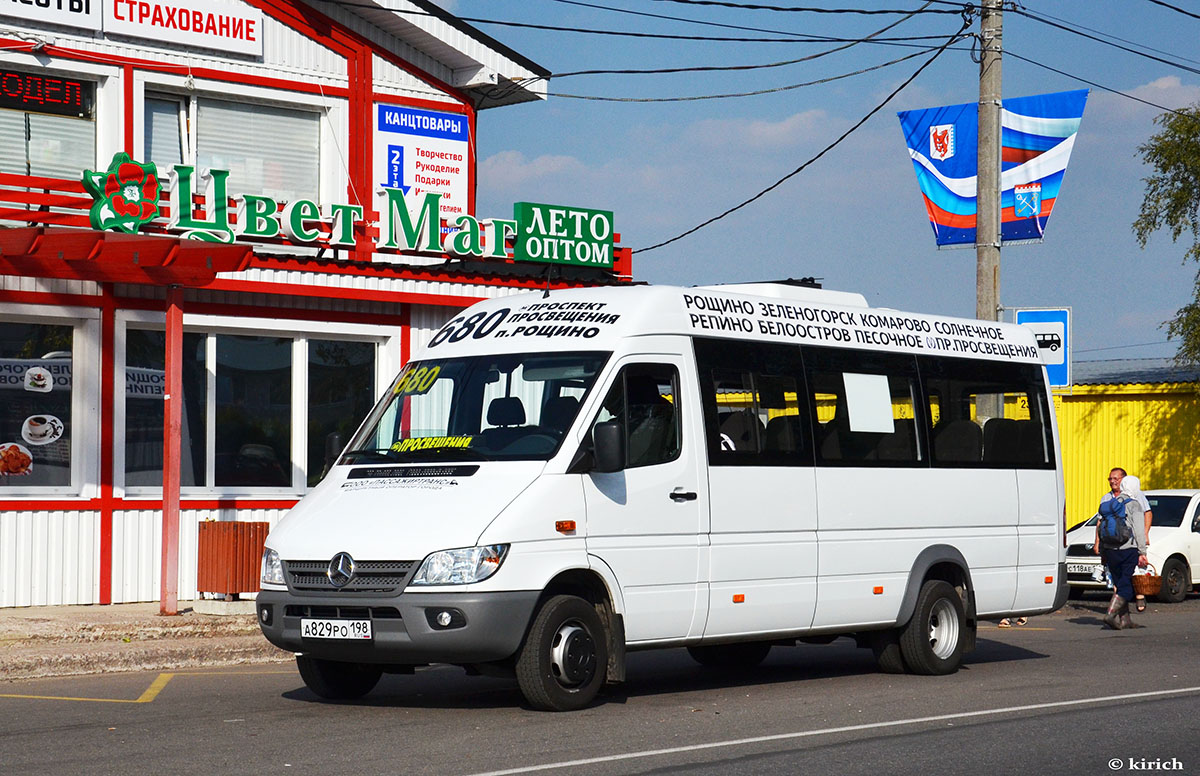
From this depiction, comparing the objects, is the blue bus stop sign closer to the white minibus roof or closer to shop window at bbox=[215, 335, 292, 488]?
the white minibus roof

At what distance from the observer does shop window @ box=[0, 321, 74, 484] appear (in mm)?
15766

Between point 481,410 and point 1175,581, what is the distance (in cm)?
1450

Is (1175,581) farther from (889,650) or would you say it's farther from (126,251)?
(126,251)

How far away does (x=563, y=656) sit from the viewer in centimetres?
973

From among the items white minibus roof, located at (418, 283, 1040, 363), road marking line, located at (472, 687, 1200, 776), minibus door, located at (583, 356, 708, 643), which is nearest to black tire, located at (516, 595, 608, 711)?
minibus door, located at (583, 356, 708, 643)

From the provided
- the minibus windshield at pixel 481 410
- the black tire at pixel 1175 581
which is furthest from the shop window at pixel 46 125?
the black tire at pixel 1175 581

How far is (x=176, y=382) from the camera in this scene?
49.4ft

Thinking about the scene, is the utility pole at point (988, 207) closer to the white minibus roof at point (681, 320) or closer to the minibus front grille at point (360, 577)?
the white minibus roof at point (681, 320)

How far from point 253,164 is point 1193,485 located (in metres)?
19.0

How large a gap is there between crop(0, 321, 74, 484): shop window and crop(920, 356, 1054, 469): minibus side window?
28.8ft

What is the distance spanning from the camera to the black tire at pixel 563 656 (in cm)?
956

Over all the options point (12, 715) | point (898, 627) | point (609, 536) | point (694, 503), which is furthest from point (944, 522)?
point (12, 715)

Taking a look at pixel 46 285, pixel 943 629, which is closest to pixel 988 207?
pixel 943 629

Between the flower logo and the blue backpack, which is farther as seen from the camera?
the blue backpack
